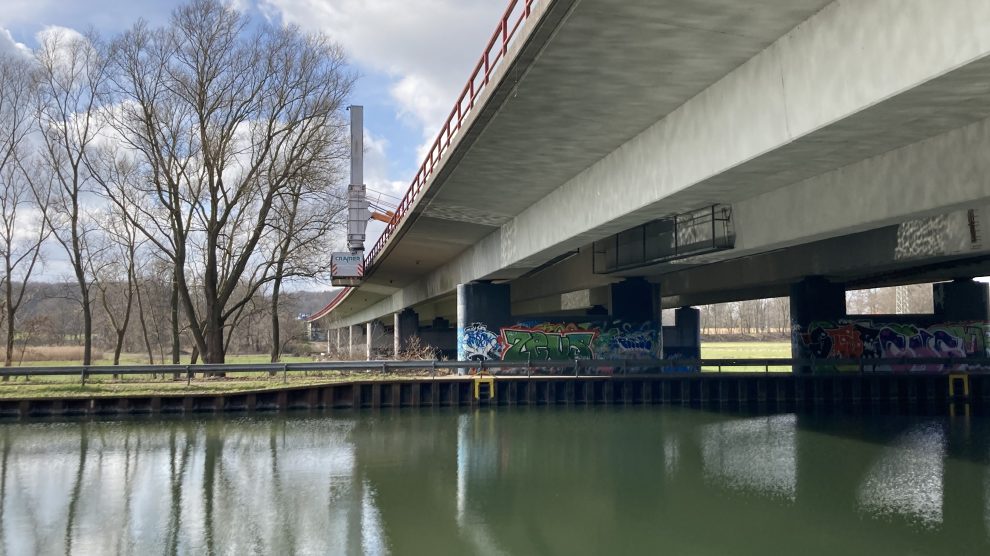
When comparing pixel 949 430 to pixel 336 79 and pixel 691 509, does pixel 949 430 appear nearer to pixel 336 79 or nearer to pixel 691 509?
pixel 691 509

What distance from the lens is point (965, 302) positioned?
112 feet

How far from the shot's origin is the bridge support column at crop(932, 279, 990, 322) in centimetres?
3391

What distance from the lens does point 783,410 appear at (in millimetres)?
29641

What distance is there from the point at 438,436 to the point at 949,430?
16754 millimetres

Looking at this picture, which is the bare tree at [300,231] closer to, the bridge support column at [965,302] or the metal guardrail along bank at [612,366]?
the metal guardrail along bank at [612,366]

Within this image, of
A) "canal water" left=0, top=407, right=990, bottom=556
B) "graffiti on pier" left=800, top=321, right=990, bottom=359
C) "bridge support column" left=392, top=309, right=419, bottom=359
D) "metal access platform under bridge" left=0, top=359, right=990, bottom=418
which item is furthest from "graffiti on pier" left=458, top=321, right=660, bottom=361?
"bridge support column" left=392, top=309, right=419, bottom=359

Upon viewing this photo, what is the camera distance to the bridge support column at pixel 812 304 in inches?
1265

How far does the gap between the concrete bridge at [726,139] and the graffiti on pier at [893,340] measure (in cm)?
380

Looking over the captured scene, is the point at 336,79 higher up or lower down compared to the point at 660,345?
higher up

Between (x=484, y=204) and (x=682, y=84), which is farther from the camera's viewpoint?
(x=484, y=204)

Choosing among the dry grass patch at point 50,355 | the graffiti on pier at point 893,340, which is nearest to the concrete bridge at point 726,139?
the graffiti on pier at point 893,340

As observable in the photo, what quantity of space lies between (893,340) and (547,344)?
52.7ft

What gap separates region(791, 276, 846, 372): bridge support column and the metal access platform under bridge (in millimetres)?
1662

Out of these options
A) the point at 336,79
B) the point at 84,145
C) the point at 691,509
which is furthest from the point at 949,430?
the point at 84,145
